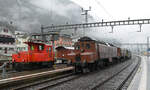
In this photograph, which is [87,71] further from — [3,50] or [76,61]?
[3,50]

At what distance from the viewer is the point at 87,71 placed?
1608 cm

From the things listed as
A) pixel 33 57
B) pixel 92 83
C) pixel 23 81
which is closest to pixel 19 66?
pixel 33 57

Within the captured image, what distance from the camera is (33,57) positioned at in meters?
15.2

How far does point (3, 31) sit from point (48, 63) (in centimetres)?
3136

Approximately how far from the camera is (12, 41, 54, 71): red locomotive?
14.8 meters

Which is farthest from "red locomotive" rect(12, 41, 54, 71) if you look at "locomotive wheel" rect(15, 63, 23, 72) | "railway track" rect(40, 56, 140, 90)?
"railway track" rect(40, 56, 140, 90)

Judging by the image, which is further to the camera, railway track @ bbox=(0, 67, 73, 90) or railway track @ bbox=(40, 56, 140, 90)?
railway track @ bbox=(40, 56, 140, 90)

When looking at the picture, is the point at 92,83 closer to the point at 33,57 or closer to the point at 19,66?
the point at 33,57

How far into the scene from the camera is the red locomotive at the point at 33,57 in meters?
14.8

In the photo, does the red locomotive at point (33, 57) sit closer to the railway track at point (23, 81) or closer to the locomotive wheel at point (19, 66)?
the locomotive wheel at point (19, 66)

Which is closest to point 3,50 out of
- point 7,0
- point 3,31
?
point 3,31

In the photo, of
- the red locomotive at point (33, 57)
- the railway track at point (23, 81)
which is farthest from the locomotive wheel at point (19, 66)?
the railway track at point (23, 81)

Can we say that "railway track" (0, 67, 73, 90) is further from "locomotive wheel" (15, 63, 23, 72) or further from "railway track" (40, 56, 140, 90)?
"locomotive wheel" (15, 63, 23, 72)

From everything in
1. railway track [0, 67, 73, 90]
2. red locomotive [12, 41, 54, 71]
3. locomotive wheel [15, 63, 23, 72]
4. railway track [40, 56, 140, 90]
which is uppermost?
red locomotive [12, 41, 54, 71]
